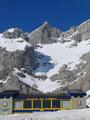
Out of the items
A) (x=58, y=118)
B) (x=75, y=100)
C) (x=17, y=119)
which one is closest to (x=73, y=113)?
(x=58, y=118)

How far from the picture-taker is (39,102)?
99562 mm

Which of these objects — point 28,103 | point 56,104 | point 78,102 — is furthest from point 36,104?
point 78,102

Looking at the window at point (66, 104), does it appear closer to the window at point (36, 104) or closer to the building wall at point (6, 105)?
the window at point (36, 104)

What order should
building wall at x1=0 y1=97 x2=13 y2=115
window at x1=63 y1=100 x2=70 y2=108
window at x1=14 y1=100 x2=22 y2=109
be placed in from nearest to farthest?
building wall at x1=0 y1=97 x2=13 y2=115
window at x1=14 y1=100 x2=22 y2=109
window at x1=63 y1=100 x2=70 y2=108

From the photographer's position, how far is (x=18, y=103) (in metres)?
99.1

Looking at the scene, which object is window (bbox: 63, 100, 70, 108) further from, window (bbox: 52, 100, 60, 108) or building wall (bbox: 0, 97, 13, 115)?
building wall (bbox: 0, 97, 13, 115)

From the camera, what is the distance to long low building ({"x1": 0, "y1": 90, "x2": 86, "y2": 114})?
3853 inches

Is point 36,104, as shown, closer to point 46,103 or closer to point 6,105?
→ point 46,103

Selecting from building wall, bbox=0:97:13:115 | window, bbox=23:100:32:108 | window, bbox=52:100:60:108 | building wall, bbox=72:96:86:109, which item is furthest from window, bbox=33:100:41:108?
building wall, bbox=72:96:86:109

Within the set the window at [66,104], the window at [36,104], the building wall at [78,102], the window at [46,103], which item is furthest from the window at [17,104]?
the building wall at [78,102]

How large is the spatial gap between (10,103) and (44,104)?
28.3 feet

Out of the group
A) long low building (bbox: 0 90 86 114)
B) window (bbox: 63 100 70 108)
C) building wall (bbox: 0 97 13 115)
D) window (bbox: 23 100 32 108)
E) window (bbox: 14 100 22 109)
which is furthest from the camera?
window (bbox: 23 100 32 108)

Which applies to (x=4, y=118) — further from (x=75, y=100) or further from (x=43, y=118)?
(x=75, y=100)

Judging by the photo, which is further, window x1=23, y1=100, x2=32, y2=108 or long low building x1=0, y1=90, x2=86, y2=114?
window x1=23, y1=100, x2=32, y2=108
